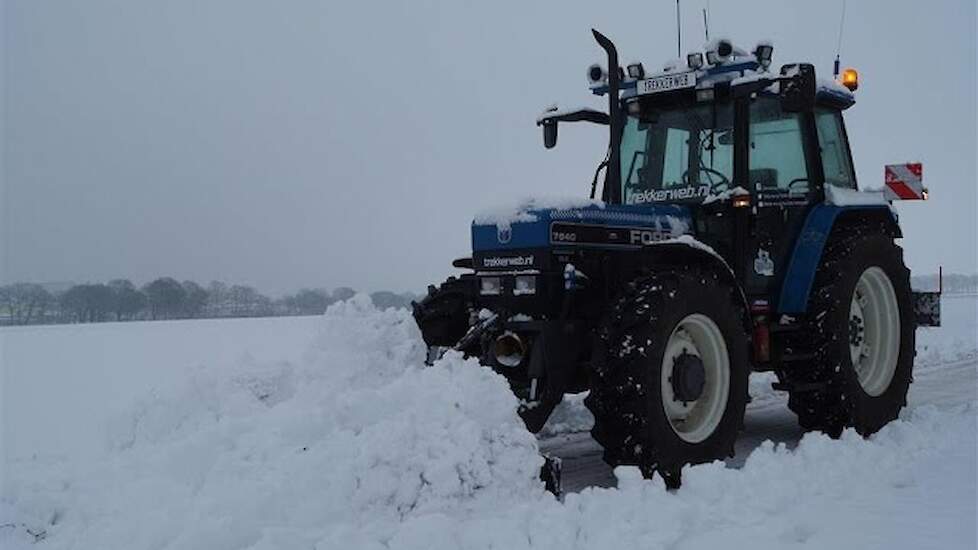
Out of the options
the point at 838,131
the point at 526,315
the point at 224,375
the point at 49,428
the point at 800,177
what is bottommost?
the point at 49,428

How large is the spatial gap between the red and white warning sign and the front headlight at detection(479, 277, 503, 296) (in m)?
5.43

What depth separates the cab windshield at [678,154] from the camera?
A: 5930mm

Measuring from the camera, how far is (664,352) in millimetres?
4586

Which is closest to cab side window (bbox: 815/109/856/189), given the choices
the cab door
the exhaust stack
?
the cab door

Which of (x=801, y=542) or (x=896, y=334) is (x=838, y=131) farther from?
(x=801, y=542)

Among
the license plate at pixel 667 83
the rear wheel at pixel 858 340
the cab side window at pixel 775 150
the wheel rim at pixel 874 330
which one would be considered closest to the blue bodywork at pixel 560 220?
the cab side window at pixel 775 150

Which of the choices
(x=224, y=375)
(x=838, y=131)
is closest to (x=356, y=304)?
(x=224, y=375)

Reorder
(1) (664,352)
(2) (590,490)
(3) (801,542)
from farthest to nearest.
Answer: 1. (1) (664,352)
2. (2) (590,490)
3. (3) (801,542)

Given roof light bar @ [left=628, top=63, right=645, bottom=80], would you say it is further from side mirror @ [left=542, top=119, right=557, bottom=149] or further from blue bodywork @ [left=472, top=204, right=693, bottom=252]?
blue bodywork @ [left=472, top=204, right=693, bottom=252]

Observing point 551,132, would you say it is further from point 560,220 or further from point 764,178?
point 764,178

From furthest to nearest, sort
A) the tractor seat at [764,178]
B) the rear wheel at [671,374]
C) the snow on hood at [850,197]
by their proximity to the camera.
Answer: the snow on hood at [850,197] < the tractor seat at [764,178] < the rear wheel at [671,374]

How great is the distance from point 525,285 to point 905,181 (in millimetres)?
5776

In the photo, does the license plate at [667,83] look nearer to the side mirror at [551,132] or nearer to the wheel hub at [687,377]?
the side mirror at [551,132]

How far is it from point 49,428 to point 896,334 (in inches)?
264
